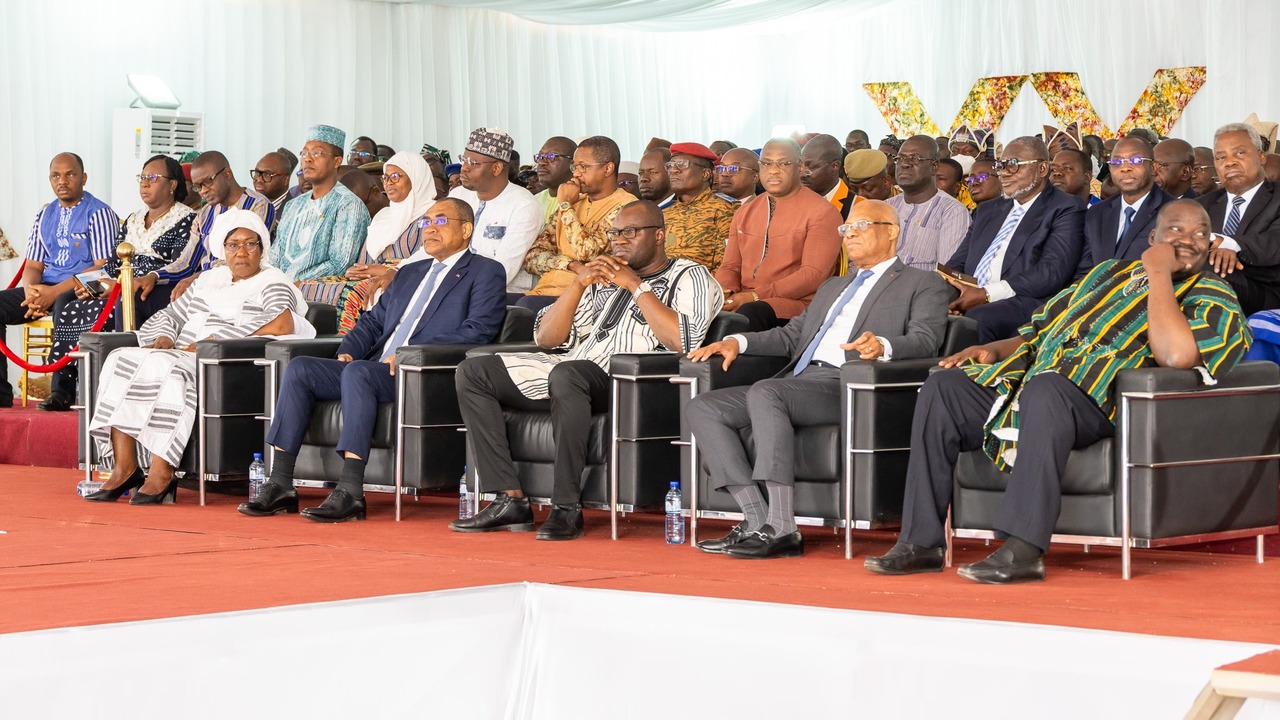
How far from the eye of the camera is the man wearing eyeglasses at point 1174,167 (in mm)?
6000

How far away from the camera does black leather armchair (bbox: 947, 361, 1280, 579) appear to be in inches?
151

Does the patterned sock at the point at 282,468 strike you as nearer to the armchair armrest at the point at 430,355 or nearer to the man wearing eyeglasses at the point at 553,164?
the armchair armrest at the point at 430,355

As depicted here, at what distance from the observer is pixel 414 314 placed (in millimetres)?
5645

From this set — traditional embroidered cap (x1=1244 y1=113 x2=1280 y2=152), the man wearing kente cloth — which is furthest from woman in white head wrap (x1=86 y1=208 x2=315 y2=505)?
traditional embroidered cap (x1=1244 y1=113 x2=1280 y2=152)

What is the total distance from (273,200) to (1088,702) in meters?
6.50

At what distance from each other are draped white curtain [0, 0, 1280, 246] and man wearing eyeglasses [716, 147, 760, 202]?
3501mm

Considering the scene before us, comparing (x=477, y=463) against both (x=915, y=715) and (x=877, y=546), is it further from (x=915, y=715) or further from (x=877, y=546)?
(x=915, y=715)

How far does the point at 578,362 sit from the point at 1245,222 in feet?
7.88

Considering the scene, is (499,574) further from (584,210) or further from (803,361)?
(584,210)

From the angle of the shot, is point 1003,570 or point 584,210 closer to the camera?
point 1003,570

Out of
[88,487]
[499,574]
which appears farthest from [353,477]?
[499,574]

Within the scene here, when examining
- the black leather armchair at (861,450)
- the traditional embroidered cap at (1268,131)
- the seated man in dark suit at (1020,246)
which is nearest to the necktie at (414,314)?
the black leather armchair at (861,450)

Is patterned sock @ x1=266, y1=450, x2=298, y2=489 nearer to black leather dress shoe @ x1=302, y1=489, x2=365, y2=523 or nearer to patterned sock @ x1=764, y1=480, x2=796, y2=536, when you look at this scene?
black leather dress shoe @ x1=302, y1=489, x2=365, y2=523

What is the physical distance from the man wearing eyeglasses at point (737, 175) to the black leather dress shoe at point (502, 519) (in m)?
2.36
